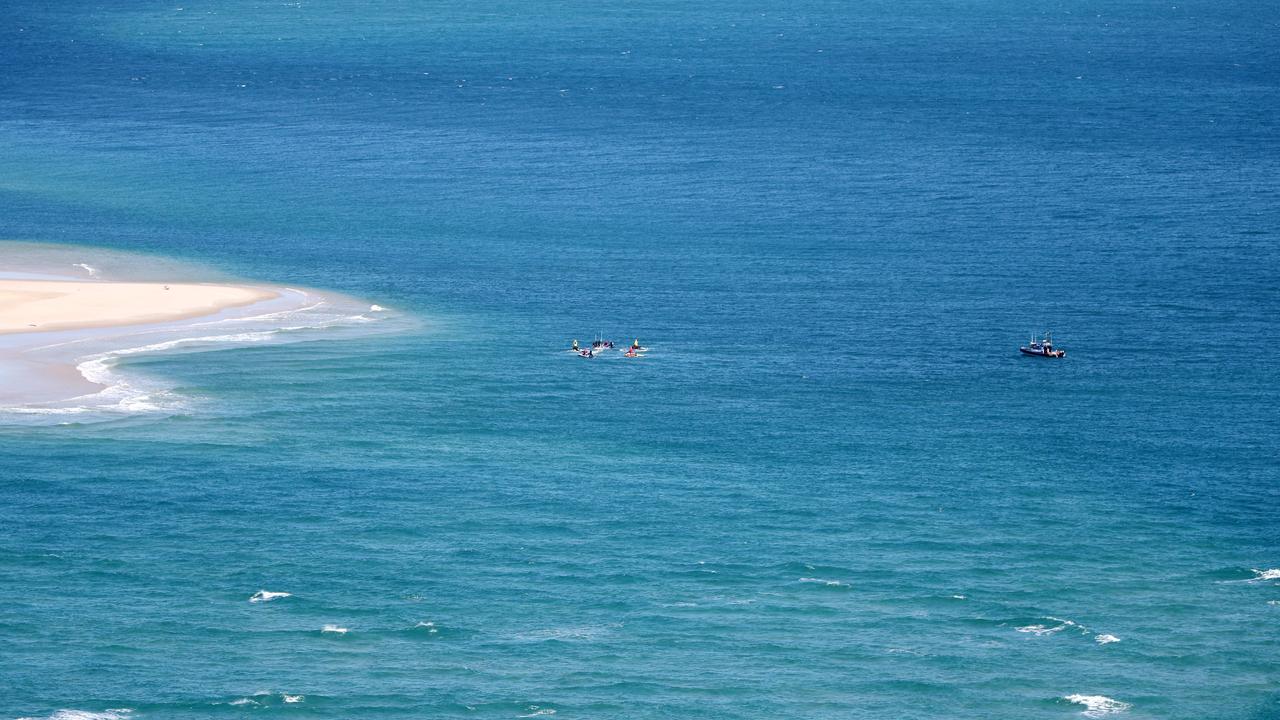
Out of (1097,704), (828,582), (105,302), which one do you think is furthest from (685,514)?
(105,302)

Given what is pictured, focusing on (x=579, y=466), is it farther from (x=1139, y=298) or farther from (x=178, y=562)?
(x=1139, y=298)

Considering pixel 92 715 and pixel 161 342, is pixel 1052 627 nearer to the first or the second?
pixel 92 715

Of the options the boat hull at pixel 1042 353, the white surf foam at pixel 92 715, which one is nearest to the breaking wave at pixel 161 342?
the white surf foam at pixel 92 715

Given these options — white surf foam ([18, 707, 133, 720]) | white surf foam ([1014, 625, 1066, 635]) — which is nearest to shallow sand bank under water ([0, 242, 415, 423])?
white surf foam ([18, 707, 133, 720])

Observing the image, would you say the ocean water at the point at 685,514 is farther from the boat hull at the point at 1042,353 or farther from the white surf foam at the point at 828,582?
the boat hull at the point at 1042,353

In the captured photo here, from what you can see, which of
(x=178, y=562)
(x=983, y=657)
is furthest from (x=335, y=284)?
(x=983, y=657)
